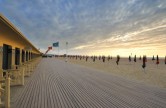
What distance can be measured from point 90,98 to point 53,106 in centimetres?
190

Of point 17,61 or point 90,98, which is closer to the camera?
point 90,98

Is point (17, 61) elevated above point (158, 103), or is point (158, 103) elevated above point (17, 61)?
point (17, 61)

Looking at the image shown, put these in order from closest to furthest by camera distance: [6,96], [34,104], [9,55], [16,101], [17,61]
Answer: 1. [6,96]
2. [34,104]
3. [16,101]
4. [9,55]
5. [17,61]

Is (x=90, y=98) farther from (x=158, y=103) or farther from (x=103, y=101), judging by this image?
(x=158, y=103)

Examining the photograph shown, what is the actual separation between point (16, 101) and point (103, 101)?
3.32 meters

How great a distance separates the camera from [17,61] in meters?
19.9

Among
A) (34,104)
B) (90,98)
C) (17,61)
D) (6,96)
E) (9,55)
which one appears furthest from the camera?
(17,61)

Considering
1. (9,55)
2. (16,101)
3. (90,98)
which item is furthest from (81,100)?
(9,55)

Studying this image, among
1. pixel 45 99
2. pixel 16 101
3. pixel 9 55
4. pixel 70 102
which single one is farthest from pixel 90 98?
pixel 9 55

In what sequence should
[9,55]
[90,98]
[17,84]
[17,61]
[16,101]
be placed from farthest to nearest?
[17,61] → [9,55] → [17,84] → [90,98] → [16,101]

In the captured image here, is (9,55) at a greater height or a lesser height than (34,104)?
greater

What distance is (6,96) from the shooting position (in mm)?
6062

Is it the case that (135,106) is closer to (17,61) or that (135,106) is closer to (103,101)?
(103,101)

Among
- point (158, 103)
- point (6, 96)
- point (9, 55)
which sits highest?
point (9, 55)
